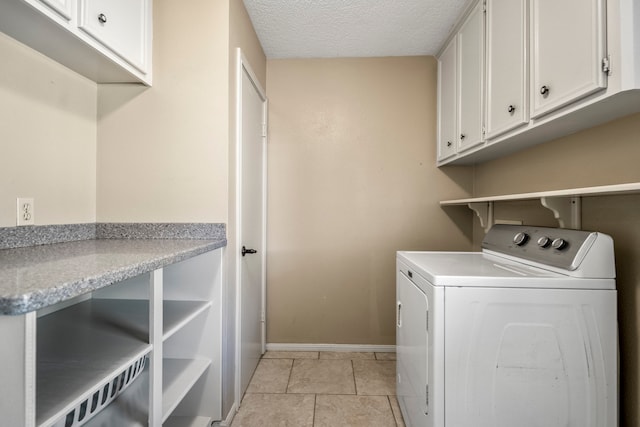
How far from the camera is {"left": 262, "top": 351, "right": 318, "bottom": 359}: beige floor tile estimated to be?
235 cm

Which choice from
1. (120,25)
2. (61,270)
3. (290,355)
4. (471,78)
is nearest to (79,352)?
(61,270)

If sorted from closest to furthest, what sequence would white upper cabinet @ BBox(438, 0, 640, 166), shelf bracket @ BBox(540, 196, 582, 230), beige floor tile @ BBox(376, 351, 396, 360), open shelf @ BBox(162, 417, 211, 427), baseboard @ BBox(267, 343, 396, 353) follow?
white upper cabinet @ BBox(438, 0, 640, 166), shelf bracket @ BBox(540, 196, 582, 230), open shelf @ BBox(162, 417, 211, 427), beige floor tile @ BBox(376, 351, 396, 360), baseboard @ BBox(267, 343, 396, 353)

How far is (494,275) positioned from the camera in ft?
3.75

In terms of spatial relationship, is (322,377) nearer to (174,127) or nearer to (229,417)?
(229,417)

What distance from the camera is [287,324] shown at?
2.47 metres

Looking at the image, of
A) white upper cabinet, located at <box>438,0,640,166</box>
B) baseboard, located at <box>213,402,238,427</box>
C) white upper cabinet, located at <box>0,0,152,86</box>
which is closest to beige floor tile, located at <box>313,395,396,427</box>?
baseboard, located at <box>213,402,238,427</box>

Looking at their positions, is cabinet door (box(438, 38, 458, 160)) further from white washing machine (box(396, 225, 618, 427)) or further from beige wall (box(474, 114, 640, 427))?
white washing machine (box(396, 225, 618, 427))

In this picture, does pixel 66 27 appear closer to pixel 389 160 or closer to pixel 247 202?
pixel 247 202

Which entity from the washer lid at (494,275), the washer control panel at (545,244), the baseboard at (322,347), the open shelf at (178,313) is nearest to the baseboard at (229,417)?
the open shelf at (178,313)

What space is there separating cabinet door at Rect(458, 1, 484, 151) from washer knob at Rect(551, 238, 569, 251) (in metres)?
0.70

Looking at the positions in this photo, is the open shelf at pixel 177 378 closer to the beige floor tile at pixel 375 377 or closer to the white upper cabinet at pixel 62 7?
the beige floor tile at pixel 375 377

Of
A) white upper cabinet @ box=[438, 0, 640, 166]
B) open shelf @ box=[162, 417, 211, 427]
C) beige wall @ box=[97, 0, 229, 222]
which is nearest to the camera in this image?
white upper cabinet @ box=[438, 0, 640, 166]

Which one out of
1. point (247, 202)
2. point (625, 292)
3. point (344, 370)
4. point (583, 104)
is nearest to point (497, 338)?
point (625, 292)

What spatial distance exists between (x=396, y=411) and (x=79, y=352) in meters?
1.62
